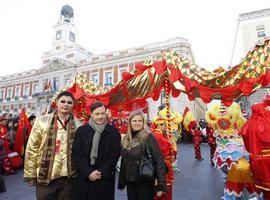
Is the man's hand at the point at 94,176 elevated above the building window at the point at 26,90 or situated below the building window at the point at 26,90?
below

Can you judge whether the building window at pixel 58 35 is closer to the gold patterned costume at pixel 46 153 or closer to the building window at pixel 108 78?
the building window at pixel 108 78

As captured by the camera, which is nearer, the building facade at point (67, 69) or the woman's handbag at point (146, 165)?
the woman's handbag at point (146, 165)

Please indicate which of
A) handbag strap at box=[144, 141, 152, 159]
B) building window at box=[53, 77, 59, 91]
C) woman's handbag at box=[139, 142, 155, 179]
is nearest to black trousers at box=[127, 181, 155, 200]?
woman's handbag at box=[139, 142, 155, 179]

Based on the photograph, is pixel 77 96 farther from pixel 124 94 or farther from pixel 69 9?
pixel 69 9

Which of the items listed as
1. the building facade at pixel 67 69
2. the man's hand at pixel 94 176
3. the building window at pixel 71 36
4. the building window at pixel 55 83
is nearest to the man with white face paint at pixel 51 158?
the man's hand at pixel 94 176

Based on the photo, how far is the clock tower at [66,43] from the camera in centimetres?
3516

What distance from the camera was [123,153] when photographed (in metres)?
2.53

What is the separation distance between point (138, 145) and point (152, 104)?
22447mm

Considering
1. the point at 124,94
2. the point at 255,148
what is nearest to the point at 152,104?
the point at 124,94

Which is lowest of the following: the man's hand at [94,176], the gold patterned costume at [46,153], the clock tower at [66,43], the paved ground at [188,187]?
the paved ground at [188,187]

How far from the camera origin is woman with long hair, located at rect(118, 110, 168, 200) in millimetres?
2354

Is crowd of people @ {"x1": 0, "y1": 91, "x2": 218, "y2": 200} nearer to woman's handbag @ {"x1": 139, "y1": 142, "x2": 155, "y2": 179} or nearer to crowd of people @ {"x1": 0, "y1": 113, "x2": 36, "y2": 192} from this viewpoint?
woman's handbag @ {"x1": 139, "y1": 142, "x2": 155, "y2": 179}

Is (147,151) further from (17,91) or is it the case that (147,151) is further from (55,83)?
(17,91)

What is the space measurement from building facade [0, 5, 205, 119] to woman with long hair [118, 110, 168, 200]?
69.5ft
